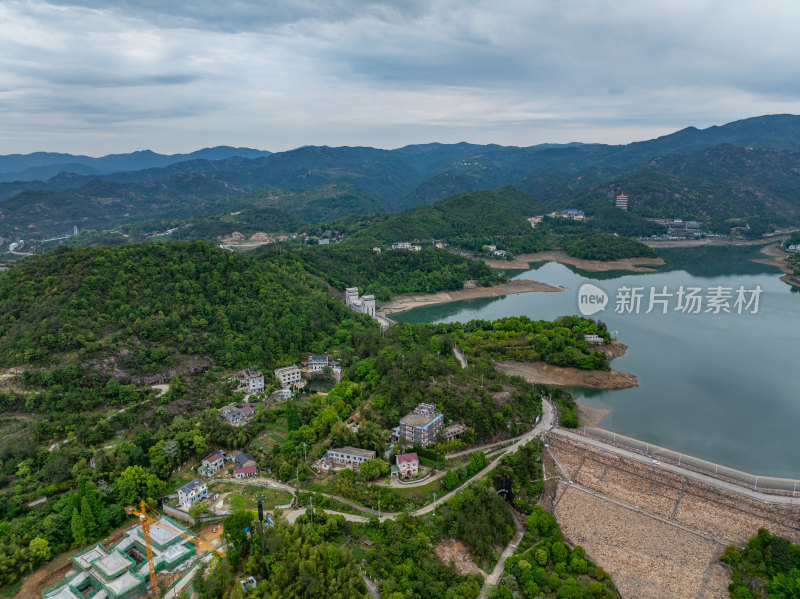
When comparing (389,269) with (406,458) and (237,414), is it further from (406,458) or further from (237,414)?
(406,458)

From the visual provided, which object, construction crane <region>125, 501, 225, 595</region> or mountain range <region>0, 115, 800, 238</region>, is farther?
mountain range <region>0, 115, 800, 238</region>

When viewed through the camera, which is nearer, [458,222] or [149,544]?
[149,544]

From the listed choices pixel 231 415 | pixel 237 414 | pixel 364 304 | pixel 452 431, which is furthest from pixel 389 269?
pixel 452 431

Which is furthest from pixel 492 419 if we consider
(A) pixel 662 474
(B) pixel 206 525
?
(B) pixel 206 525

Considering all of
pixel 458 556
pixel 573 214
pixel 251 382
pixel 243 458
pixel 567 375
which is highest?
pixel 573 214

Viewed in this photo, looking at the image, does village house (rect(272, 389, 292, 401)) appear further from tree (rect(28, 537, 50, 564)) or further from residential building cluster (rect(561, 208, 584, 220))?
residential building cluster (rect(561, 208, 584, 220))

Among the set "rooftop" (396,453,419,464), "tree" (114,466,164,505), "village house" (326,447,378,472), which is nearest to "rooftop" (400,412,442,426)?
"rooftop" (396,453,419,464)

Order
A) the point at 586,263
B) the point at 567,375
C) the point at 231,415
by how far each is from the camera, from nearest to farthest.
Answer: the point at 231,415, the point at 567,375, the point at 586,263

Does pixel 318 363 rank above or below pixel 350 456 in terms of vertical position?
above

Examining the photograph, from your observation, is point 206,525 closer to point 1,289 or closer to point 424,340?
point 424,340
